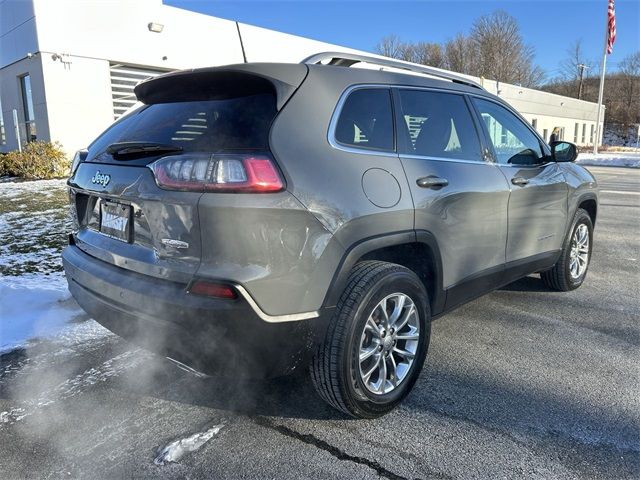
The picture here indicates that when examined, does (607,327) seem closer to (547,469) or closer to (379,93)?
(547,469)

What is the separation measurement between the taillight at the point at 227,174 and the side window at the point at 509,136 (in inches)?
82.2

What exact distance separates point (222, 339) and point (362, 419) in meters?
0.95

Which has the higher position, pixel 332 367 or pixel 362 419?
pixel 332 367

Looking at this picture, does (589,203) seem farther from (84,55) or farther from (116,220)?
(84,55)

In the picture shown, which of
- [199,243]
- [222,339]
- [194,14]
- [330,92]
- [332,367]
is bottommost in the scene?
[332,367]

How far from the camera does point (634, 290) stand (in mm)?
4898

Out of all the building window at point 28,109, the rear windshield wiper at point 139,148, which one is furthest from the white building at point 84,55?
the rear windshield wiper at point 139,148

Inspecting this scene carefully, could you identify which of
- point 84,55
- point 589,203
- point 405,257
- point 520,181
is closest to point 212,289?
point 405,257

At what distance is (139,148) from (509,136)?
2819 mm

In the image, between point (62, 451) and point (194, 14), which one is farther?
point (194, 14)

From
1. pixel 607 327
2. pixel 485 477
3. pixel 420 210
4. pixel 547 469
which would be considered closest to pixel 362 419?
pixel 485 477

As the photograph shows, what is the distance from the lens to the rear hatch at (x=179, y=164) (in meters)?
2.18

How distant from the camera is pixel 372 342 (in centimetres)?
261

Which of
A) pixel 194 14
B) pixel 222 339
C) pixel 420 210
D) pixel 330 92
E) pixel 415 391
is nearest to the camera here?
pixel 222 339
